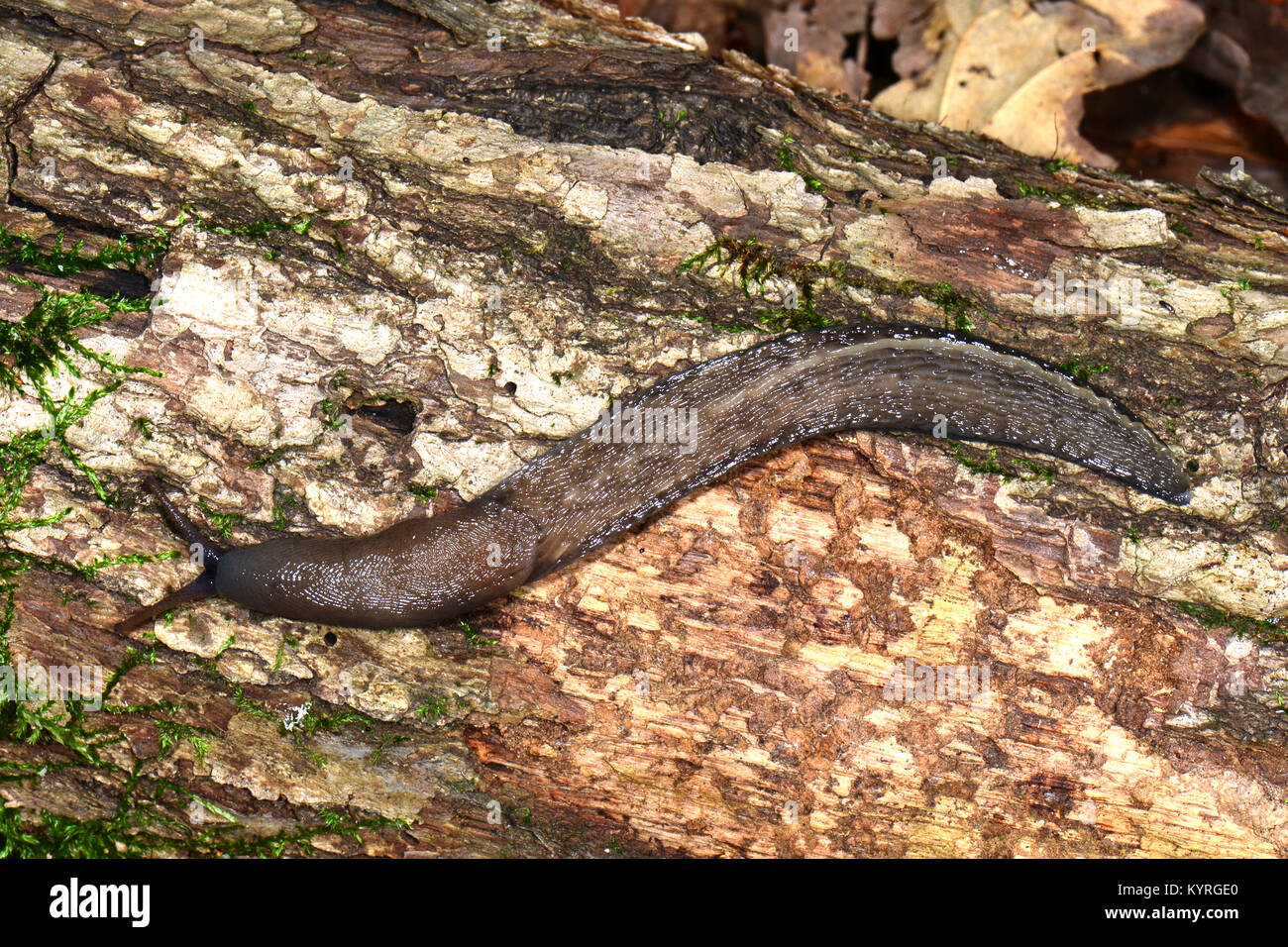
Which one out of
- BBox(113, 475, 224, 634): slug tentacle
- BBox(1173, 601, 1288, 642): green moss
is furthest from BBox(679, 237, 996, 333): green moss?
BBox(113, 475, 224, 634): slug tentacle

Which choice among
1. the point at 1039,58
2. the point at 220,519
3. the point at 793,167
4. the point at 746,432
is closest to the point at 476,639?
the point at 220,519

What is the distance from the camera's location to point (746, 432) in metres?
3.74

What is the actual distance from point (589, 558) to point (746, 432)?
→ 2.85 feet

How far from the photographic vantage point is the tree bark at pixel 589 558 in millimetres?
3508

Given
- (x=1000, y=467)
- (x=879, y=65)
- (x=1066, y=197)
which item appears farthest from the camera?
(x=879, y=65)

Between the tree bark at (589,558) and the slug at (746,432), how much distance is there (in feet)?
0.33

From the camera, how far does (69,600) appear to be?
3557mm

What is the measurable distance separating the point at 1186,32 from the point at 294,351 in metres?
5.48

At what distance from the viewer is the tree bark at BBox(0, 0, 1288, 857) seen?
3508 millimetres

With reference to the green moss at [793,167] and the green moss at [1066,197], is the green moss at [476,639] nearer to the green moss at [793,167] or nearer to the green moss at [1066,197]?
the green moss at [793,167]

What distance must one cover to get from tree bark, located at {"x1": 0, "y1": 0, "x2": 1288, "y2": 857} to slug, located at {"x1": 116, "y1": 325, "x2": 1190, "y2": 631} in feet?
0.33

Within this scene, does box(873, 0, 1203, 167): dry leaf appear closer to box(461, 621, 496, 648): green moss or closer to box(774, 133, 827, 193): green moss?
box(774, 133, 827, 193): green moss

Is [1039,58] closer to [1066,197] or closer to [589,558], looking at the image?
[1066,197]

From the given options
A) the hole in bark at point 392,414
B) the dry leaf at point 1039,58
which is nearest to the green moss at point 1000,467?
the hole in bark at point 392,414
